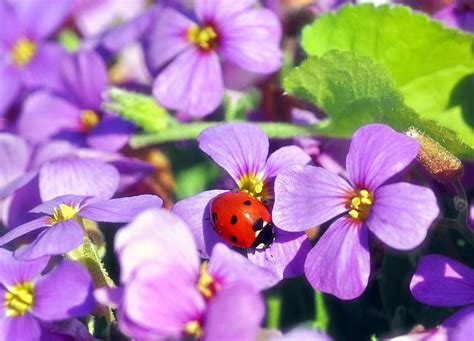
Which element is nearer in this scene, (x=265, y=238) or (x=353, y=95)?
(x=265, y=238)

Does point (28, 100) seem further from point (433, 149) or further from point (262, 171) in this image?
point (433, 149)

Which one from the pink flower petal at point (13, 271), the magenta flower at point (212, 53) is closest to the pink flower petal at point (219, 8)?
the magenta flower at point (212, 53)

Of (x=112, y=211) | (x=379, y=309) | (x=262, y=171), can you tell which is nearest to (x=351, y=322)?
(x=379, y=309)

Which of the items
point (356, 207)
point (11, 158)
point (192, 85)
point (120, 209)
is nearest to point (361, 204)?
point (356, 207)

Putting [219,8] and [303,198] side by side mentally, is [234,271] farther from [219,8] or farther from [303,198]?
[219,8]

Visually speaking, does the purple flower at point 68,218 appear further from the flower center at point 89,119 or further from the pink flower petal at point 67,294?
the flower center at point 89,119

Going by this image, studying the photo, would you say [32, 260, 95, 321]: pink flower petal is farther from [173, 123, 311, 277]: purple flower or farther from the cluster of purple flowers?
[173, 123, 311, 277]: purple flower

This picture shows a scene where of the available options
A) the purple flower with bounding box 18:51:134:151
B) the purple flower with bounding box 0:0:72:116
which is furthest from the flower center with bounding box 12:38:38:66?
the purple flower with bounding box 18:51:134:151
